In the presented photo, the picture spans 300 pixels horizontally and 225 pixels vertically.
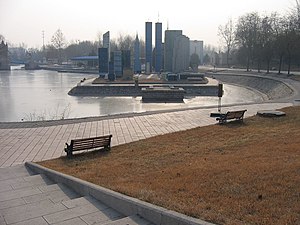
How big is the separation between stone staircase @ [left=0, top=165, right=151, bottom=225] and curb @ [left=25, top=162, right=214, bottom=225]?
73 mm

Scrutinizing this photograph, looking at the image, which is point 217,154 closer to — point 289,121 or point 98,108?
point 289,121

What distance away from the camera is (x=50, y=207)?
481 centimetres

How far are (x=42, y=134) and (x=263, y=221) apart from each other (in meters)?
9.63

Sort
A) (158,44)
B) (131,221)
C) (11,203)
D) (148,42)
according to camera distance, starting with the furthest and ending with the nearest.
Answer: (148,42)
(158,44)
(11,203)
(131,221)

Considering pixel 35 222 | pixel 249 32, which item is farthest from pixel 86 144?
pixel 249 32

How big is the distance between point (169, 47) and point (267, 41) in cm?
1415

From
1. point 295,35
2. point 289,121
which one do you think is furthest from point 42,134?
point 295,35

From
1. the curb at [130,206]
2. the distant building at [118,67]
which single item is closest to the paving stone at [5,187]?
the curb at [130,206]

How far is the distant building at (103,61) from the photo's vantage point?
4419 centimetres

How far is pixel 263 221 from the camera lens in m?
3.54

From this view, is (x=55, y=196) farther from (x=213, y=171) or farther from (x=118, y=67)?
(x=118, y=67)

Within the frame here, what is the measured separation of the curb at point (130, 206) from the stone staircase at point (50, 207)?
7cm

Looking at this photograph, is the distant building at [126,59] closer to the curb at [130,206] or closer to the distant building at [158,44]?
the distant building at [158,44]

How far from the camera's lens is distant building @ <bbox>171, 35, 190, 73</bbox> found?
1848 inches
